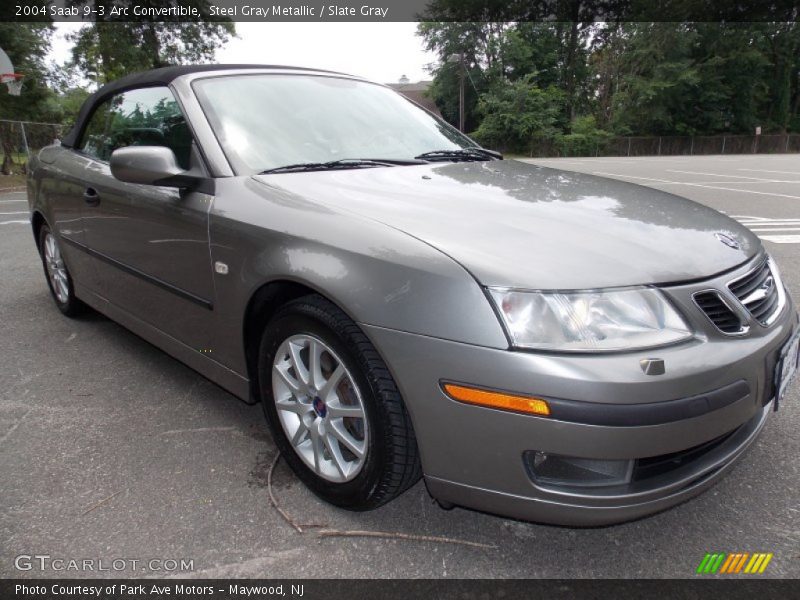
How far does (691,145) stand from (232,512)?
4415cm

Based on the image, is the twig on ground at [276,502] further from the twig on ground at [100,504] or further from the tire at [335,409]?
the twig on ground at [100,504]

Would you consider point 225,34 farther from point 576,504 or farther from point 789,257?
point 576,504

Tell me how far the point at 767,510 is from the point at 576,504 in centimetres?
90

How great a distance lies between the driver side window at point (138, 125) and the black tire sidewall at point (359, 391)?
92cm

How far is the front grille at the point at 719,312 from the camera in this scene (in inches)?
68.2

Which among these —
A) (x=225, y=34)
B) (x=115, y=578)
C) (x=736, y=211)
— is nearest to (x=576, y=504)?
(x=115, y=578)

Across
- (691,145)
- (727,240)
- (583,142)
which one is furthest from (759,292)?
(691,145)

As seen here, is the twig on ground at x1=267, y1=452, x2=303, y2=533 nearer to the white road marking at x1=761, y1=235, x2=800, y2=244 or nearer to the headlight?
the headlight

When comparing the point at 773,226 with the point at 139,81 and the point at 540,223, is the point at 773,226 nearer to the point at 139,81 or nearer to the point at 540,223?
the point at 540,223

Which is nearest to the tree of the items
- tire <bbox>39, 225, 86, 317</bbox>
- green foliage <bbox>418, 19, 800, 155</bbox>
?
tire <bbox>39, 225, 86, 317</bbox>

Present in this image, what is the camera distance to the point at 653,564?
1.83 metres

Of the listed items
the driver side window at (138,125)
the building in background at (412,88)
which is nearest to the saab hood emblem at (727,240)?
the driver side window at (138,125)

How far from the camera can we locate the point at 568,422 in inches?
60.6

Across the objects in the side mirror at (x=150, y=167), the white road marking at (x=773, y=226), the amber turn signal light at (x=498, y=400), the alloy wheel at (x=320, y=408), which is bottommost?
the white road marking at (x=773, y=226)
